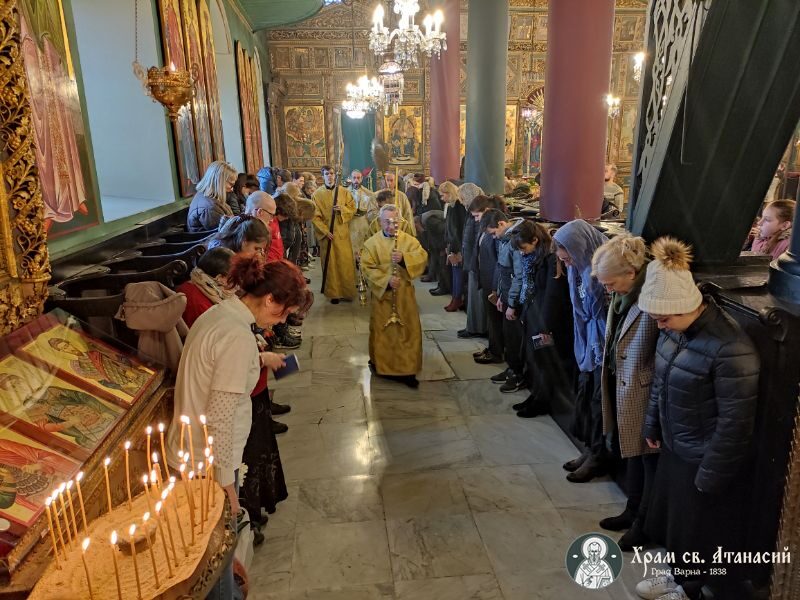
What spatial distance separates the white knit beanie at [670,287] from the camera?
2.48 m

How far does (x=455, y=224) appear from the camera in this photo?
26.3ft

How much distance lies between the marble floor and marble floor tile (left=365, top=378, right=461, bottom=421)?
2 centimetres

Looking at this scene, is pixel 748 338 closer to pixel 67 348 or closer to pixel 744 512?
pixel 744 512

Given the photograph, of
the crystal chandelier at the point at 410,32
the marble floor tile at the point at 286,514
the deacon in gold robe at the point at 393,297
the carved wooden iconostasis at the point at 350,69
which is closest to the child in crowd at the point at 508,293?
the deacon in gold robe at the point at 393,297

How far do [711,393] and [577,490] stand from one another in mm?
1656

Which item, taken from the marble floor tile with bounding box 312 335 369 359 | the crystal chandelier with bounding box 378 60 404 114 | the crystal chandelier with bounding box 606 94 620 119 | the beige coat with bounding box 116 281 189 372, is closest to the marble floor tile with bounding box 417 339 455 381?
the marble floor tile with bounding box 312 335 369 359

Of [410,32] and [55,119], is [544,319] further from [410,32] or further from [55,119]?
[410,32]

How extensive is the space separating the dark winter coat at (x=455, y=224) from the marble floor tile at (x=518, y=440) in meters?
3.54

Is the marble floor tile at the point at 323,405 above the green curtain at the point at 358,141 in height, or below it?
below

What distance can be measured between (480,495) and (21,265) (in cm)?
300

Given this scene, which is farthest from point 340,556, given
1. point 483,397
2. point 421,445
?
point 483,397

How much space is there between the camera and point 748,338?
2.45 metres

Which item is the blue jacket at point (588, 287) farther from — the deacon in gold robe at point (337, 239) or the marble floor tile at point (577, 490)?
the deacon in gold robe at point (337, 239)

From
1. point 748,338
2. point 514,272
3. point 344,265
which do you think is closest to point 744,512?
point 748,338
